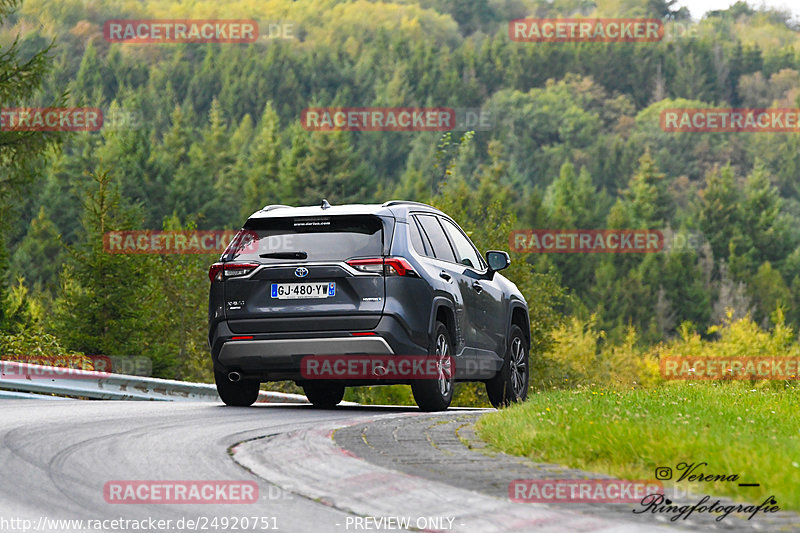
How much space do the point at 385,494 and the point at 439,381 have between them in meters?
5.88

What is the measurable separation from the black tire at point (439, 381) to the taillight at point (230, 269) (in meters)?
1.85

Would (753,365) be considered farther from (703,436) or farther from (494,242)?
(703,436)

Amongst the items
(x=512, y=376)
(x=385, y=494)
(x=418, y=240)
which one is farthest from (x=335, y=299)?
(x=385, y=494)

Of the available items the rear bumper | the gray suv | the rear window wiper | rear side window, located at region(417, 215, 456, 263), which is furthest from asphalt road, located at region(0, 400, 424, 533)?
rear side window, located at region(417, 215, 456, 263)

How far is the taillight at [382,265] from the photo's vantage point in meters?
11.6

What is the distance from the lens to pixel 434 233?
13.0m

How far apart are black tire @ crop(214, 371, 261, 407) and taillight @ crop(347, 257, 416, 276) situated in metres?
2.06

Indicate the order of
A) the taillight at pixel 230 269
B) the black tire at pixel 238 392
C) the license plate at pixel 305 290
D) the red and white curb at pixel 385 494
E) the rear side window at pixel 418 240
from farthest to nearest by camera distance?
1. the black tire at pixel 238 392
2. the rear side window at pixel 418 240
3. the taillight at pixel 230 269
4. the license plate at pixel 305 290
5. the red and white curb at pixel 385 494

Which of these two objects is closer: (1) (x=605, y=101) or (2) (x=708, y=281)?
(2) (x=708, y=281)

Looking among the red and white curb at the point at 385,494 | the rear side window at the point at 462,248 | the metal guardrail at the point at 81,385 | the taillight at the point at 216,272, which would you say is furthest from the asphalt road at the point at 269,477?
the metal guardrail at the point at 81,385

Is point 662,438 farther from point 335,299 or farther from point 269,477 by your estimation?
point 335,299

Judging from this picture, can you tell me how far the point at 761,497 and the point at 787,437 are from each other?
7.10 ft

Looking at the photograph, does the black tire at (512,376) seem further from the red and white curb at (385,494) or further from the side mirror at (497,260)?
the red and white curb at (385,494)

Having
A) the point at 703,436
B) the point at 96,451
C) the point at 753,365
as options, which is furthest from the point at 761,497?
the point at 753,365
